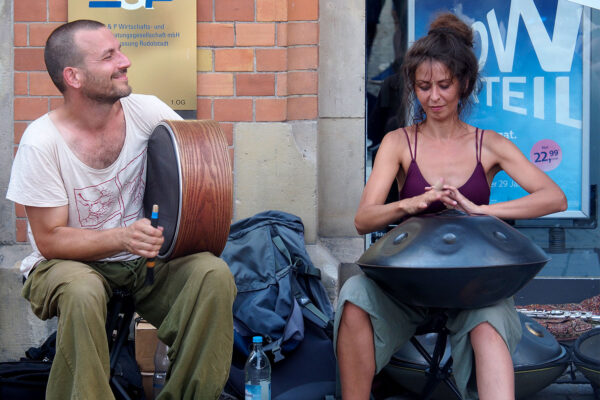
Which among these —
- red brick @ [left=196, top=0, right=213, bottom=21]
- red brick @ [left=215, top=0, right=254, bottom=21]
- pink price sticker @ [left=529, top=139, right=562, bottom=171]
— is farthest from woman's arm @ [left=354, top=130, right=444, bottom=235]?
pink price sticker @ [left=529, top=139, right=562, bottom=171]

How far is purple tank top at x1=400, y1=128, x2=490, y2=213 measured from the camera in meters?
2.73

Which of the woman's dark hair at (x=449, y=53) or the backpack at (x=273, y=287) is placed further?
the backpack at (x=273, y=287)

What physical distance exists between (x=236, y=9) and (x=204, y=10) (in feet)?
0.52

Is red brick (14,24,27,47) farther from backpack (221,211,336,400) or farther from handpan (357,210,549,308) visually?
handpan (357,210,549,308)

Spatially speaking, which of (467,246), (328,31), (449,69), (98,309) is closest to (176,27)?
(328,31)

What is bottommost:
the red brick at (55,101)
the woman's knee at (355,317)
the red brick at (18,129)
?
the woman's knee at (355,317)

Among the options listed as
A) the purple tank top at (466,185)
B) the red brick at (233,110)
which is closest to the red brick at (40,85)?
the red brick at (233,110)

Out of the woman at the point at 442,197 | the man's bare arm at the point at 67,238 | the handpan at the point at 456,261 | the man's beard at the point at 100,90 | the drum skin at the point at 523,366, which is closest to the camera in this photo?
the handpan at the point at 456,261

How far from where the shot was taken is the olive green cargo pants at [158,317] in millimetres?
2277

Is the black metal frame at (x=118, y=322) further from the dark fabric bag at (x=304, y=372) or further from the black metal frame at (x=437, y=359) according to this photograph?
the black metal frame at (x=437, y=359)

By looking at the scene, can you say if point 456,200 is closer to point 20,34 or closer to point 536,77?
point 536,77

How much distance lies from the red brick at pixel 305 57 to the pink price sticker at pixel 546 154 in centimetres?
129

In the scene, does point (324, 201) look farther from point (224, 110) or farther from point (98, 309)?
point (98, 309)

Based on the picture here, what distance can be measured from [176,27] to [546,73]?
76.5 inches
